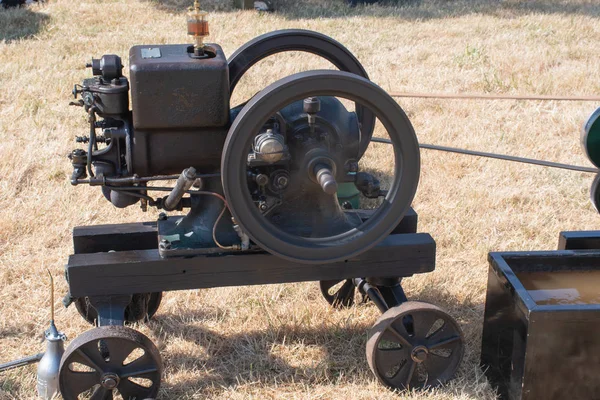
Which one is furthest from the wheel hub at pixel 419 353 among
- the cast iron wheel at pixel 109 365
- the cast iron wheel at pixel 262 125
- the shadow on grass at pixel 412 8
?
the shadow on grass at pixel 412 8

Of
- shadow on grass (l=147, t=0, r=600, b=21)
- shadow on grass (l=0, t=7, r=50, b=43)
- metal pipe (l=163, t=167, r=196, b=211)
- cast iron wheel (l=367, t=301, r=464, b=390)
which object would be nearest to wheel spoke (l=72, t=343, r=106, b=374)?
metal pipe (l=163, t=167, r=196, b=211)

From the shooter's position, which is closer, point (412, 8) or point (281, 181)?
point (281, 181)

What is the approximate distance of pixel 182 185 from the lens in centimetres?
260

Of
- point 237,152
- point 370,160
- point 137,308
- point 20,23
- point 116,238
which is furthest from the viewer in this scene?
point 20,23

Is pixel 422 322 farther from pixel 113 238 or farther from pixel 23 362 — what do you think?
pixel 23 362

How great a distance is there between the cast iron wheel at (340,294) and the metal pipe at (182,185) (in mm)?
1060

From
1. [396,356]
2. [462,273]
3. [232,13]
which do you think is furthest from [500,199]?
[232,13]

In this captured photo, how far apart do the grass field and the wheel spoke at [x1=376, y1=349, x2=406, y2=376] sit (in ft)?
0.36

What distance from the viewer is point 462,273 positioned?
12.5 feet

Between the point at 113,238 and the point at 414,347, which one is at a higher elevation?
the point at 113,238

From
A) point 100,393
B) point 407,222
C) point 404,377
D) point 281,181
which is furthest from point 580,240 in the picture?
point 100,393

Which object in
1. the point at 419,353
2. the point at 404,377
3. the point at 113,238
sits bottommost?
the point at 404,377

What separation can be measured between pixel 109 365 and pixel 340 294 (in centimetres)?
122

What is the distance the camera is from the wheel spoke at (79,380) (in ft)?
8.95
